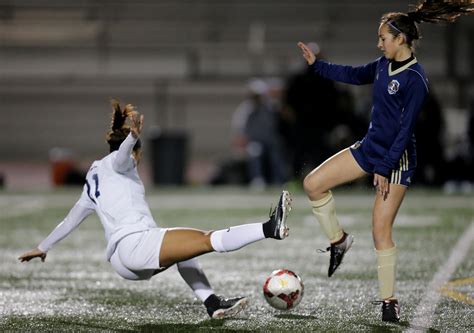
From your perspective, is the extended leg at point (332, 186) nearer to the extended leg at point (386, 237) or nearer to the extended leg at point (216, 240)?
the extended leg at point (386, 237)

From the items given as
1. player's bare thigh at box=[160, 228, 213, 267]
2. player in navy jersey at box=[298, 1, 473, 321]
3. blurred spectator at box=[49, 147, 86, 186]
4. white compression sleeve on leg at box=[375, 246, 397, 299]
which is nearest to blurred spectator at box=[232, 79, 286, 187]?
blurred spectator at box=[49, 147, 86, 186]

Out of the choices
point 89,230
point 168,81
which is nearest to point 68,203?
point 89,230

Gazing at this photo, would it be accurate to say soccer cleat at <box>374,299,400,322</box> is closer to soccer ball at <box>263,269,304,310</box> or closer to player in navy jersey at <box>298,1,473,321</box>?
player in navy jersey at <box>298,1,473,321</box>

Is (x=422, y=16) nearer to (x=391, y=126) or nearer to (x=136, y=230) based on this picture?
(x=391, y=126)

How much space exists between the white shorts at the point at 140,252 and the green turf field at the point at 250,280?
1.12 feet

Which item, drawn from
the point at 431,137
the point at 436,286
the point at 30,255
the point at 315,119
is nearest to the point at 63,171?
the point at 315,119

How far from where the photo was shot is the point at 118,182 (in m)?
5.65

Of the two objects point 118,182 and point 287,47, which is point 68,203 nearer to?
point 118,182

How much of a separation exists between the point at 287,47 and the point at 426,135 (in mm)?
8992

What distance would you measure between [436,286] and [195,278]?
2.06 meters

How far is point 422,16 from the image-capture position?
5680mm

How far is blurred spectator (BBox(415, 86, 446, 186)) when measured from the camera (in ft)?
52.6

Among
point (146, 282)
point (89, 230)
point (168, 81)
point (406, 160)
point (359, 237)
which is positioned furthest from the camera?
point (168, 81)

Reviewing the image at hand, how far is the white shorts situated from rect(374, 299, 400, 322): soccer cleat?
50.9 inches
